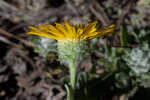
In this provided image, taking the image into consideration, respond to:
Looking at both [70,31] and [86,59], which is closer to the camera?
[70,31]

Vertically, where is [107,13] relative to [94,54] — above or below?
above

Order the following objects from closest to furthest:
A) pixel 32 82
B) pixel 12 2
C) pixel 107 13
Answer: pixel 32 82 → pixel 107 13 → pixel 12 2

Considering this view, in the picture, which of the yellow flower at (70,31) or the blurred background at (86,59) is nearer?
the yellow flower at (70,31)

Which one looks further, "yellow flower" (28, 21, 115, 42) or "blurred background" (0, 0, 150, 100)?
"blurred background" (0, 0, 150, 100)

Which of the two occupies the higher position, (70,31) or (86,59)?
(70,31)

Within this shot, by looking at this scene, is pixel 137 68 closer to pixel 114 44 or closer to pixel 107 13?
pixel 114 44

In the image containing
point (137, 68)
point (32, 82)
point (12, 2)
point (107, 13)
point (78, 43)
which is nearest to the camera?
point (78, 43)

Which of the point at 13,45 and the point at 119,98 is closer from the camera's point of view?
the point at 119,98

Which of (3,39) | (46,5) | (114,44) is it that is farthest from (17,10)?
(114,44)
